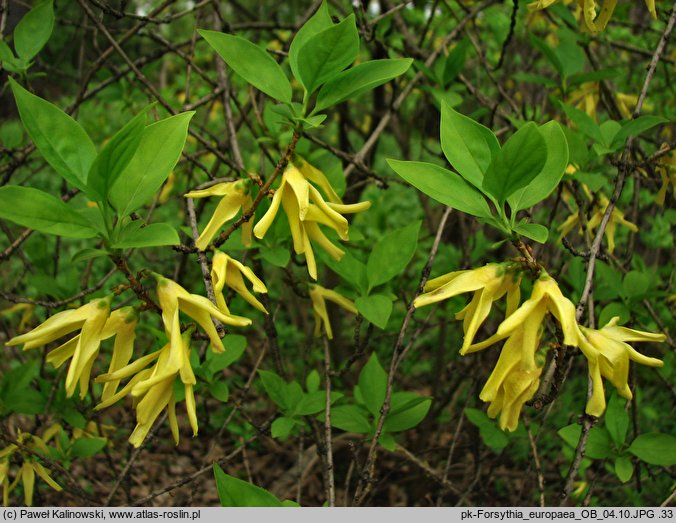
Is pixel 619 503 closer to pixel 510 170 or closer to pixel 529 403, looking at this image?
pixel 529 403

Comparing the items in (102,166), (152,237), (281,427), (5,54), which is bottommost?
(281,427)

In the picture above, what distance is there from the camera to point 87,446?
1.61 m

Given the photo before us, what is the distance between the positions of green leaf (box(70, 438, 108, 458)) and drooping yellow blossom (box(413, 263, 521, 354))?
1.04 metres

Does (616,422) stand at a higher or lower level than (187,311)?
lower

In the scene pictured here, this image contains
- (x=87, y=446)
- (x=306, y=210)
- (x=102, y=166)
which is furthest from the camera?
(x=87, y=446)

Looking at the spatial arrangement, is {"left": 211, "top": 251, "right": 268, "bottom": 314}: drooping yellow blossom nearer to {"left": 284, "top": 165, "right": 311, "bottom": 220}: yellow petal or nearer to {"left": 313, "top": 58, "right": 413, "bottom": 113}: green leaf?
{"left": 284, "top": 165, "right": 311, "bottom": 220}: yellow petal

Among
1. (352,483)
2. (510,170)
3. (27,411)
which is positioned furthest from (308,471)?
(510,170)

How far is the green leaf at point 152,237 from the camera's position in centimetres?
84

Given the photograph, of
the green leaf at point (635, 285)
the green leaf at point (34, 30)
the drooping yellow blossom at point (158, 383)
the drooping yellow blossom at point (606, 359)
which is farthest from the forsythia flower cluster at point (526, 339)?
the green leaf at point (34, 30)

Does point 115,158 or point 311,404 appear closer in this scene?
point 115,158

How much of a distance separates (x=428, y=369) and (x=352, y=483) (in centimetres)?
82

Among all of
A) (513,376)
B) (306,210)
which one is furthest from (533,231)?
(306,210)

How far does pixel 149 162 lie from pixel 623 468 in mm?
1098

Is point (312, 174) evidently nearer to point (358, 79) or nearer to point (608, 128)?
point (358, 79)
